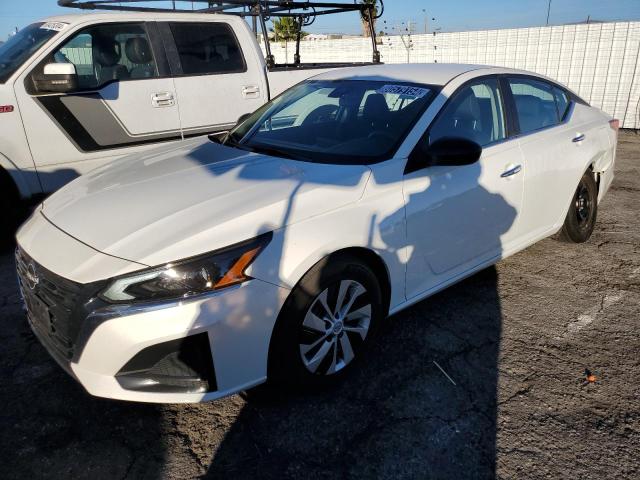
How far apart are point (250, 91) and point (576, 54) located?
323 inches

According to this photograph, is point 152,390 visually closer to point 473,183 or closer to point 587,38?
point 473,183

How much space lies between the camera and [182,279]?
2109mm

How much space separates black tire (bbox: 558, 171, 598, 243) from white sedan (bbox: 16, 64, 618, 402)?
51 cm

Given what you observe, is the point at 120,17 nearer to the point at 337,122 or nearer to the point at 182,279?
the point at 337,122

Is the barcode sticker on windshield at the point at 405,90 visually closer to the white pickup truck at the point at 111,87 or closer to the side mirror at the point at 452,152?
the side mirror at the point at 452,152

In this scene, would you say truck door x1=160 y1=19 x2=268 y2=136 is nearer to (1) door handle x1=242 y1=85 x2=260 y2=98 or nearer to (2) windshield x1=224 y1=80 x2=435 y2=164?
(1) door handle x1=242 y1=85 x2=260 y2=98

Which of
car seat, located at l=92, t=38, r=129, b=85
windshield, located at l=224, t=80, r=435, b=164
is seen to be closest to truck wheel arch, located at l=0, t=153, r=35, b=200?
car seat, located at l=92, t=38, r=129, b=85

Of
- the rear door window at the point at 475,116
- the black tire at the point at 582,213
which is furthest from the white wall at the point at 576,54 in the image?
the rear door window at the point at 475,116

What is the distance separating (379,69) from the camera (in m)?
3.86

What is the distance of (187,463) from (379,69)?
295 cm

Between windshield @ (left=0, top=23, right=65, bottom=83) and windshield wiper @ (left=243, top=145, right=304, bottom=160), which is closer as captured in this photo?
windshield wiper @ (left=243, top=145, right=304, bottom=160)

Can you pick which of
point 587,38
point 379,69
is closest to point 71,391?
point 379,69

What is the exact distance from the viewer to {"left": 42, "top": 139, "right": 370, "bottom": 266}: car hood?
220cm

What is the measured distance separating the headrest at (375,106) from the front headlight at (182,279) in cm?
157
